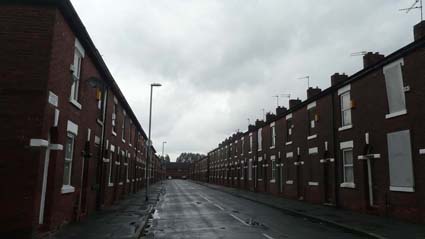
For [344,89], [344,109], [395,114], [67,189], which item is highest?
[344,89]

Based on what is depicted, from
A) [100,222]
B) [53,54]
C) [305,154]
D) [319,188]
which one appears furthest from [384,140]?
[53,54]

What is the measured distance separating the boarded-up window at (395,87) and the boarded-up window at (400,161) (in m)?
1.10

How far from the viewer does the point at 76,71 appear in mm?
14359

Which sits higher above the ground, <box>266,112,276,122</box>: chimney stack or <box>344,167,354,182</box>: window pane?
<box>266,112,276,122</box>: chimney stack

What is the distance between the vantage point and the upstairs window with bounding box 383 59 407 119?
16.5 meters

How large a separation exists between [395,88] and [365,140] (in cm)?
320

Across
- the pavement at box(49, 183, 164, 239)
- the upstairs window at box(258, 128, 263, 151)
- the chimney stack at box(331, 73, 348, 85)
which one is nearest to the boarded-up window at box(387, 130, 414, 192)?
the chimney stack at box(331, 73, 348, 85)

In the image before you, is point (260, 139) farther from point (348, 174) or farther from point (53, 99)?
point (53, 99)

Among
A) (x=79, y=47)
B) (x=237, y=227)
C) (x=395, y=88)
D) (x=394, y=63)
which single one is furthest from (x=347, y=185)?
(x=79, y=47)

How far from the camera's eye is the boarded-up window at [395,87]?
16547 mm

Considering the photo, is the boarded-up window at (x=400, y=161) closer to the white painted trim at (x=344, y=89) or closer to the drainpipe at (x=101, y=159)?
the white painted trim at (x=344, y=89)

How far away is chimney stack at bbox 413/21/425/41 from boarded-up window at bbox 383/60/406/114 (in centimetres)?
113

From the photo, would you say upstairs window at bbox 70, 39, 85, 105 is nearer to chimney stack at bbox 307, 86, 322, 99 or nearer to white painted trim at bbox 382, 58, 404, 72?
white painted trim at bbox 382, 58, 404, 72

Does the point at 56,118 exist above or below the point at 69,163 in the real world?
above
